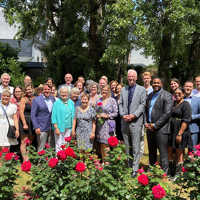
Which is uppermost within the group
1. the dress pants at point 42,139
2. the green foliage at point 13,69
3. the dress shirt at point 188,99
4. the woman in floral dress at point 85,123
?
the green foliage at point 13,69

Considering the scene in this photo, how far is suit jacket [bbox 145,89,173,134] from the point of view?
205 inches

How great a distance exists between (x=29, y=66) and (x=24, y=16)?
13065 millimetres

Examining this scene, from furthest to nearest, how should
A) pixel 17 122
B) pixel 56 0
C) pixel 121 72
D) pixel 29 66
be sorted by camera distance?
1. pixel 29 66
2. pixel 121 72
3. pixel 56 0
4. pixel 17 122

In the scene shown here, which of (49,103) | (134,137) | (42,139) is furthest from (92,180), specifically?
(49,103)

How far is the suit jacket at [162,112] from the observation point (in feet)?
17.1

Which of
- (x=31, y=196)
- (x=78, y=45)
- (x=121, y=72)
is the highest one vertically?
(x=78, y=45)

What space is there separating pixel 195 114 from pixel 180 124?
18.8 inches

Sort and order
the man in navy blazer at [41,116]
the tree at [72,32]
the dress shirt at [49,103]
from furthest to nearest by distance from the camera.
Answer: the tree at [72,32], the dress shirt at [49,103], the man in navy blazer at [41,116]

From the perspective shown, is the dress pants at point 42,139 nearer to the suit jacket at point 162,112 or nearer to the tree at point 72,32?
the suit jacket at point 162,112

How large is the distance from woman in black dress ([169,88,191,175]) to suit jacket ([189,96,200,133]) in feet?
0.89

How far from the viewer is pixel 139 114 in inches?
208

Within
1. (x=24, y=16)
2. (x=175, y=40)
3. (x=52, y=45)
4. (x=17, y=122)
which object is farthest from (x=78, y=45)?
(x=17, y=122)

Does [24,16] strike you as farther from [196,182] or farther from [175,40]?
[196,182]

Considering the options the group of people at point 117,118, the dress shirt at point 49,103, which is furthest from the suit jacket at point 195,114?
the dress shirt at point 49,103
